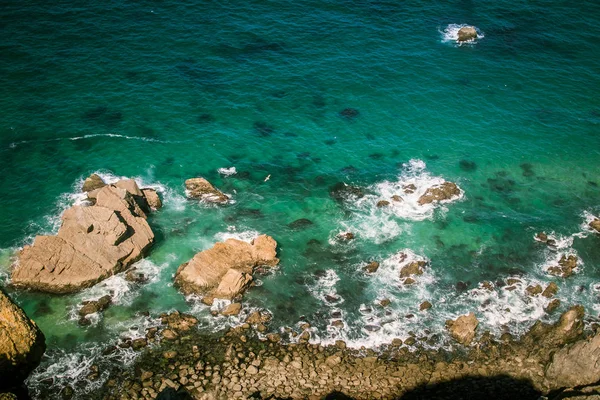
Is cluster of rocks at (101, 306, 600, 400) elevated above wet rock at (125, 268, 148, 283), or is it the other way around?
wet rock at (125, 268, 148, 283)

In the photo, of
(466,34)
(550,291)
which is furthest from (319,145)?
(466,34)

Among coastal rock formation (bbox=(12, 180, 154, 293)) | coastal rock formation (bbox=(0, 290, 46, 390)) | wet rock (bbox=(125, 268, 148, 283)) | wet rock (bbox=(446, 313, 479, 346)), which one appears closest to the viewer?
coastal rock formation (bbox=(0, 290, 46, 390))

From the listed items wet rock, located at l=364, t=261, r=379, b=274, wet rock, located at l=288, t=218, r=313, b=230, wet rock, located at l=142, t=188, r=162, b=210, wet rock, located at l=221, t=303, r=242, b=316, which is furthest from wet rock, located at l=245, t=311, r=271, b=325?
wet rock, located at l=142, t=188, r=162, b=210

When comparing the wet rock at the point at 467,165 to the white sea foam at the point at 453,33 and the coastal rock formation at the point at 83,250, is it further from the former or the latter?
the coastal rock formation at the point at 83,250

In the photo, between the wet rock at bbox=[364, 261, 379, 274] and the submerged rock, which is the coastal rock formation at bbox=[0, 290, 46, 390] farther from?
the submerged rock

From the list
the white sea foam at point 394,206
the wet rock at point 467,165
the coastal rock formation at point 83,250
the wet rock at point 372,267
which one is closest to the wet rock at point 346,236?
the white sea foam at point 394,206

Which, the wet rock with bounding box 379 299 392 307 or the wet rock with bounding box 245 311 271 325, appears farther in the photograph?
the wet rock with bounding box 379 299 392 307
